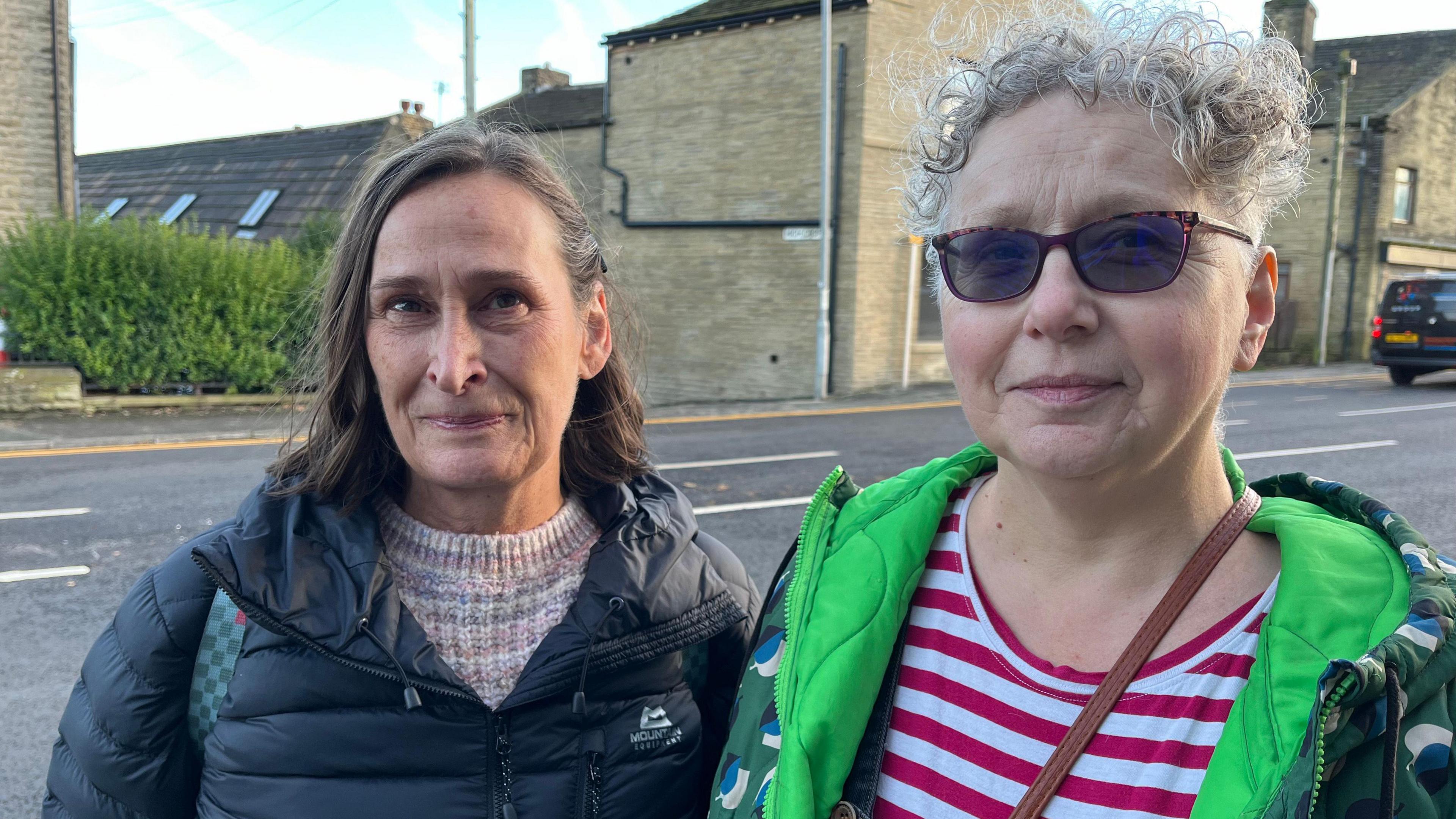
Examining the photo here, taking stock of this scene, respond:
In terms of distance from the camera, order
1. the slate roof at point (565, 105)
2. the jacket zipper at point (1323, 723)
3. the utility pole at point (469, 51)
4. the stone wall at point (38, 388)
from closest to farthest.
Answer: the jacket zipper at point (1323, 723)
the stone wall at point (38, 388)
the utility pole at point (469, 51)
the slate roof at point (565, 105)

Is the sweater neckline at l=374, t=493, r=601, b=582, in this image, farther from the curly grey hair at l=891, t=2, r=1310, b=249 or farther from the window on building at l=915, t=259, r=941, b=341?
the window on building at l=915, t=259, r=941, b=341

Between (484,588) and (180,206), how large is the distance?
28195 mm

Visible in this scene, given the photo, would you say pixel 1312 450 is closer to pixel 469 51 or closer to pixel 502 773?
pixel 502 773

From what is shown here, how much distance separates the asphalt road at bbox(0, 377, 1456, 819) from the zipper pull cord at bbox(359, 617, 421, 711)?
7.19 feet

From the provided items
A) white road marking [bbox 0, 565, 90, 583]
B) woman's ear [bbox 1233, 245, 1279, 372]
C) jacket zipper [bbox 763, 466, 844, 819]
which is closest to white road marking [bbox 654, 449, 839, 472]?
white road marking [bbox 0, 565, 90, 583]

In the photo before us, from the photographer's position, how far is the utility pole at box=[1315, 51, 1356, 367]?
22.7 metres

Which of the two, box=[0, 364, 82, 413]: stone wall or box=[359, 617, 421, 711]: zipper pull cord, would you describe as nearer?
box=[359, 617, 421, 711]: zipper pull cord

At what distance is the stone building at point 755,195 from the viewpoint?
17.9m

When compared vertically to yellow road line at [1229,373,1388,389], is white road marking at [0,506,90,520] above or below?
below

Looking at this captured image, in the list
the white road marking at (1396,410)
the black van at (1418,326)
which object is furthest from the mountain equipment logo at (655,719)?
the black van at (1418,326)

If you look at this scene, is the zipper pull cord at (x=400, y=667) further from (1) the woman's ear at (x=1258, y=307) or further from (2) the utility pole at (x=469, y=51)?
(2) the utility pole at (x=469, y=51)

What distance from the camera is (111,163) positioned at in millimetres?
33594

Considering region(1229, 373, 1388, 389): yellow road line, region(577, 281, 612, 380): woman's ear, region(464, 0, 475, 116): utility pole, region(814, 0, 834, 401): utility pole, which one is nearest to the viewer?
region(577, 281, 612, 380): woman's ear

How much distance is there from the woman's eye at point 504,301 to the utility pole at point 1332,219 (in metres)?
25.6
